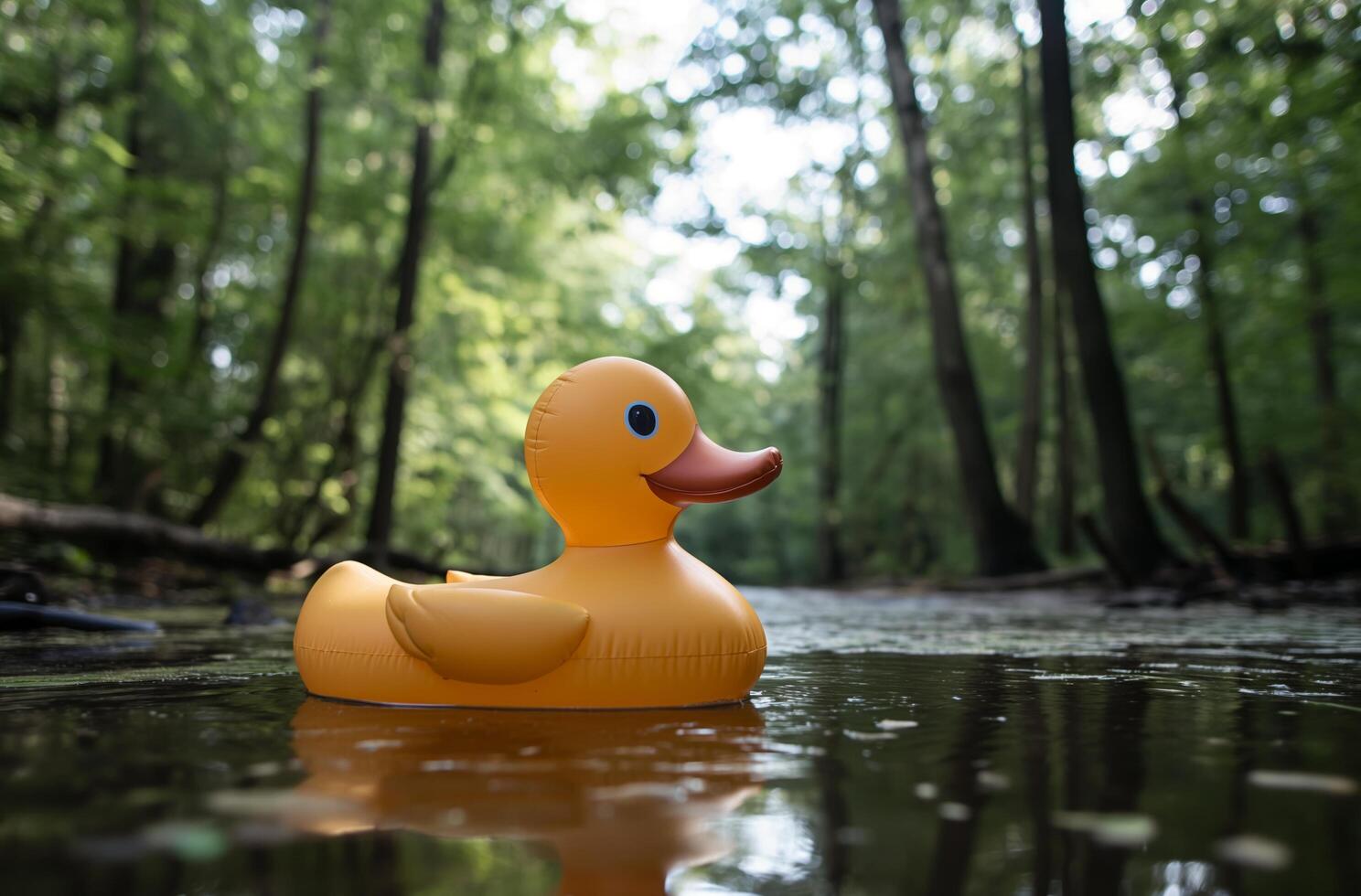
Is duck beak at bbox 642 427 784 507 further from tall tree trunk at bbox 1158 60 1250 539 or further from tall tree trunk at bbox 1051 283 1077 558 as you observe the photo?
tall tree trunk at bbox 1051 283 1077 558

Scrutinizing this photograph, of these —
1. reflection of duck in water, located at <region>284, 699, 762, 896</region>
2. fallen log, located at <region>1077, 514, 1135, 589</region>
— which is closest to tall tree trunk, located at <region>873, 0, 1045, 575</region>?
fallen log, located at <region>1077, 514, 1135, 589</region>

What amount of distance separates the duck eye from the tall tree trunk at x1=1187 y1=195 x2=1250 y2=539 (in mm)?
13028

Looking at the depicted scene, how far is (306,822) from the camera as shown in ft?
4.92

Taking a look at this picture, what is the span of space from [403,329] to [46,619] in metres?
7.62

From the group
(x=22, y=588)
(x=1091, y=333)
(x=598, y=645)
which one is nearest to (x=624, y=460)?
(x=598, y=645)

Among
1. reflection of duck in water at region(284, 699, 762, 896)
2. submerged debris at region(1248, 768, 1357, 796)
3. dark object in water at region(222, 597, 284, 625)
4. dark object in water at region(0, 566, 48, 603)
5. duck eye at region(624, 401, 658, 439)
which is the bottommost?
reflection of duck in water at region(284, 699, 762, 896)

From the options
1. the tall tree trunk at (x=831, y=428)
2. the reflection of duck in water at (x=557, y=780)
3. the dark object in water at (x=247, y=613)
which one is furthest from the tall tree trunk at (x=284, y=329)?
the tall tree trunk at (x=831, y=428)

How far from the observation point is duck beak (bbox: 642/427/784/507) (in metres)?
2.97

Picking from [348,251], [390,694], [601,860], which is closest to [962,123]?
[348,251]

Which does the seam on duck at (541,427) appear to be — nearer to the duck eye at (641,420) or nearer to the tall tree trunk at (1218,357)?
the duck eye at (641,420)

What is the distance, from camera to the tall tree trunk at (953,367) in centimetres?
1106

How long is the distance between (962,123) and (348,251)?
1042 cm

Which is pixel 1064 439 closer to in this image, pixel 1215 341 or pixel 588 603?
pixel 1215 341

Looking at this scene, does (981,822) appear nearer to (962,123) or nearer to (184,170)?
(184,170)
